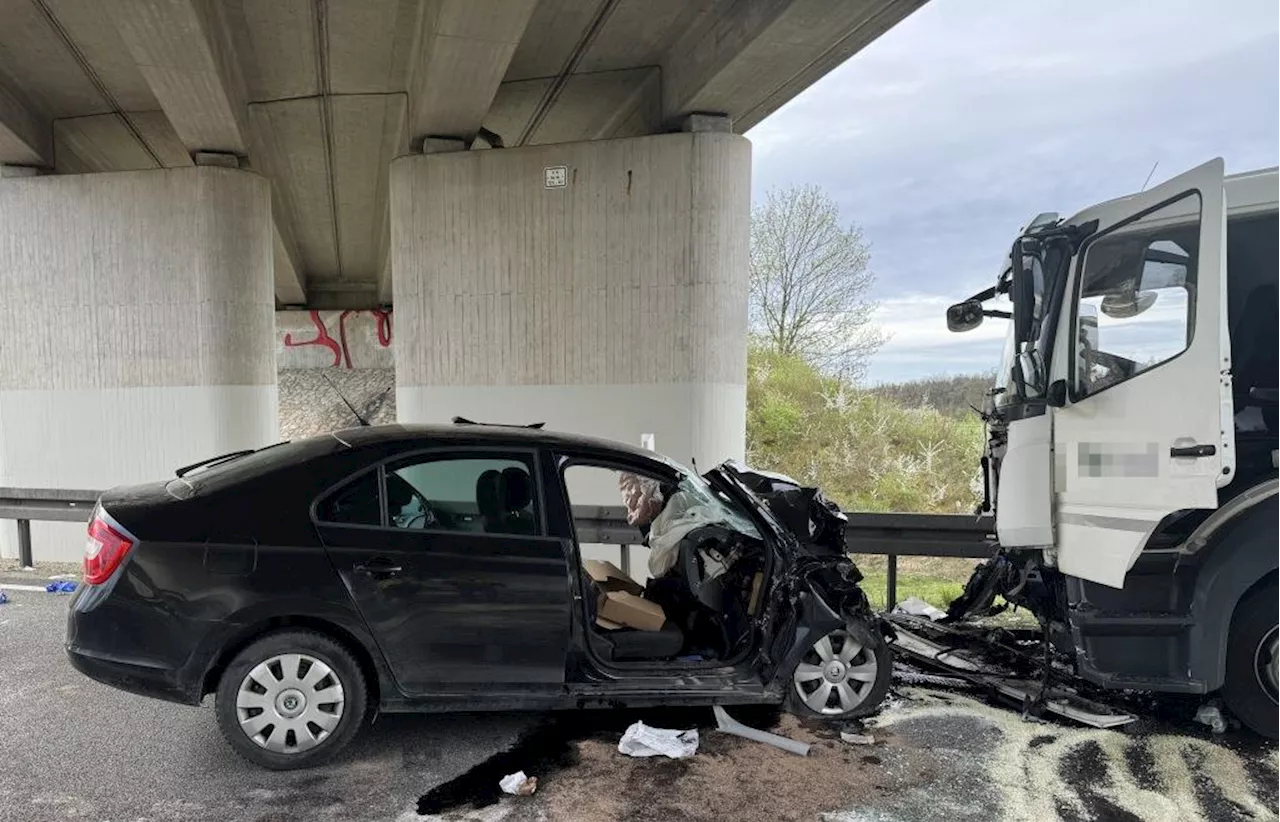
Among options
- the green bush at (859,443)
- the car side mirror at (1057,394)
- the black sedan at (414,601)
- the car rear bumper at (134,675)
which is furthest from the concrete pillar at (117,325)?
the car side mirror at (1057,394)

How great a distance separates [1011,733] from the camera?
391 cm

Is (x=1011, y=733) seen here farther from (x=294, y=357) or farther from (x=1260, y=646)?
(x=294, y=357)

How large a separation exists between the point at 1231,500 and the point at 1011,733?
1.56 m

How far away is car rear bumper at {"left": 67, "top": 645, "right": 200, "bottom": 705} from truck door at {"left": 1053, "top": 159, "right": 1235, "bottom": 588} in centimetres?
427

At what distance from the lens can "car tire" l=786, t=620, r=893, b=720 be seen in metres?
3.86

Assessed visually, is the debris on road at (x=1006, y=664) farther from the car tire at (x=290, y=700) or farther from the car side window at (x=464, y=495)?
the car tire at (x=290, y=700)

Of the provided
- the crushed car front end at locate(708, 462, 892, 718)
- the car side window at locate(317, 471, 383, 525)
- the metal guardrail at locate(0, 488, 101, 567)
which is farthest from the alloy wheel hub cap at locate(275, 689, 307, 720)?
the metal guardrail at locate(0, 488, 101, 567)

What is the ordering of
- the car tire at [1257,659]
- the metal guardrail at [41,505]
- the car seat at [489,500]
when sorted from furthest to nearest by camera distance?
the metal guardrail at [41,505] → the car tire at [1257,659] → the car seat at [489,500]

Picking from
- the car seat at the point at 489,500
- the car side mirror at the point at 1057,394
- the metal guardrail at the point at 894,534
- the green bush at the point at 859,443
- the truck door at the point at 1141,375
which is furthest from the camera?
the green bush at the point at 859,443

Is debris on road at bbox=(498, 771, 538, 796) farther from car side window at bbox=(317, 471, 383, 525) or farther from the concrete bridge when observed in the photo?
the concrete bridge

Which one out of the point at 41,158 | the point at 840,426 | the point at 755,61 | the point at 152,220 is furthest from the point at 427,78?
the point at 840,426

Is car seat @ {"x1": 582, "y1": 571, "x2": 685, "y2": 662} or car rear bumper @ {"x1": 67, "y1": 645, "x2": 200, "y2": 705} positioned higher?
car rear bumper @ {"x1": 67, "y1": 645, "x2": 200, "y2": 705}

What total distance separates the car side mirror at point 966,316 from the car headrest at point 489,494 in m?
3.30

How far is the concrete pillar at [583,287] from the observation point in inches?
347
